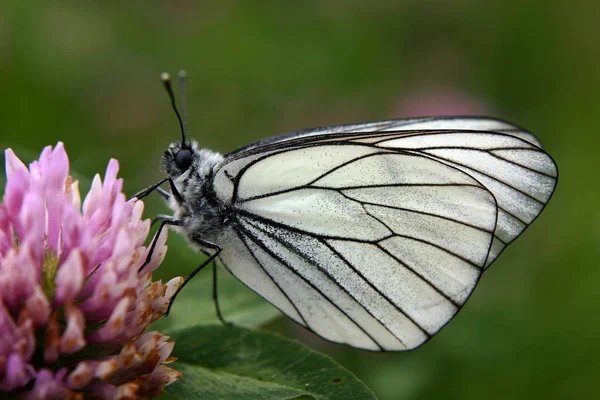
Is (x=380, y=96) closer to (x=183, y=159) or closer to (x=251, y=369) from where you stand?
(x=183, y=159)

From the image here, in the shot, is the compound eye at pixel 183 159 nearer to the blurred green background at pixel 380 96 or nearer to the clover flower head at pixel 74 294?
the clover flower head at pixel 74 294

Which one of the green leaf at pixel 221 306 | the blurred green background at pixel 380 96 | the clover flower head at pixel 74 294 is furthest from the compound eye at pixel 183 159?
the blurred green background at pixel 380 96

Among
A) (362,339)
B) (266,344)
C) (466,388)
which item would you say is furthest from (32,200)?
(466,388)

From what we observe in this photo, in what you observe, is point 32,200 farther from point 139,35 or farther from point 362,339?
point 139,35

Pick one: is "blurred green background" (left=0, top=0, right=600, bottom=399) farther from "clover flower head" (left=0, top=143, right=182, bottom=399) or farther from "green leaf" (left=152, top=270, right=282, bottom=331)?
"clover flower head" (left=0, top=143, right=182, bottom=399)

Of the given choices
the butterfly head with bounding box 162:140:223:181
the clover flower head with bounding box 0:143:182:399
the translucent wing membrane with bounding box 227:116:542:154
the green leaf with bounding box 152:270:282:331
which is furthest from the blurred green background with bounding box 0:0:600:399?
the clover flower head with bounding box 0:143:182:399

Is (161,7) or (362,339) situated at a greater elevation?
(161,7)
